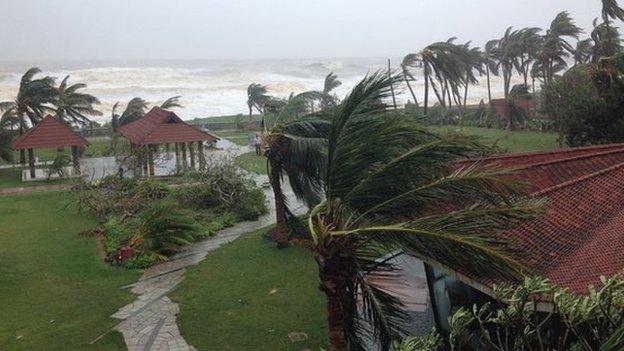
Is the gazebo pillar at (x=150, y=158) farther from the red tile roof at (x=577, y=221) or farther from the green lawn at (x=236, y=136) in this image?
the red tile roof at (x=577, y=221)

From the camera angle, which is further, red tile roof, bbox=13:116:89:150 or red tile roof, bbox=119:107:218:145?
red tile roof, bbox=13:116:89:150

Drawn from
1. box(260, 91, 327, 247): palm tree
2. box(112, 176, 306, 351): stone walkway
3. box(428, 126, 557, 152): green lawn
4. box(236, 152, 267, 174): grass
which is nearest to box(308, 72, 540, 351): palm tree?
box(260, 91, 327, 247): palm tree

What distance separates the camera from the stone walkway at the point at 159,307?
9.06 metres

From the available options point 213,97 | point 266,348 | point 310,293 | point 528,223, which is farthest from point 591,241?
point 213,97

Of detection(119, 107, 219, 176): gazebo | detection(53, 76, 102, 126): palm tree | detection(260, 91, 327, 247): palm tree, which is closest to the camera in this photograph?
detection(260, 91, 327, 247): palm tree

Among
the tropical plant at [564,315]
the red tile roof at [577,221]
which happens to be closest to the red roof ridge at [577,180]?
the red tile roof at [577,221]

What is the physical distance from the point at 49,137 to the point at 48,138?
0.23ft

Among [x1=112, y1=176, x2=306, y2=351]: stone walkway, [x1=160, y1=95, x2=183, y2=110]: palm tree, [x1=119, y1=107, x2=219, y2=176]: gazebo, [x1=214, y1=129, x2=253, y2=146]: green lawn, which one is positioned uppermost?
[x1=160, y1=95, x2=183, y2=110]: palm tree

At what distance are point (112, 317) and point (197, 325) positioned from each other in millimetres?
1676

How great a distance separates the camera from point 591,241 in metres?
6.16

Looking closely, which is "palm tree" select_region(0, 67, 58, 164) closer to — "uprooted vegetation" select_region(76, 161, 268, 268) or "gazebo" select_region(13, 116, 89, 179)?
"gazebo" select_region(13, 116, 89, 179)

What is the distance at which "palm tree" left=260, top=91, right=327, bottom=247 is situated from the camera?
33.6 feet

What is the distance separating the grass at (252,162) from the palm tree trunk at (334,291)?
62.2 ft

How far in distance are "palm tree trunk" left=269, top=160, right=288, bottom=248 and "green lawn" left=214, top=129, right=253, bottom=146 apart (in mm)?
23693
